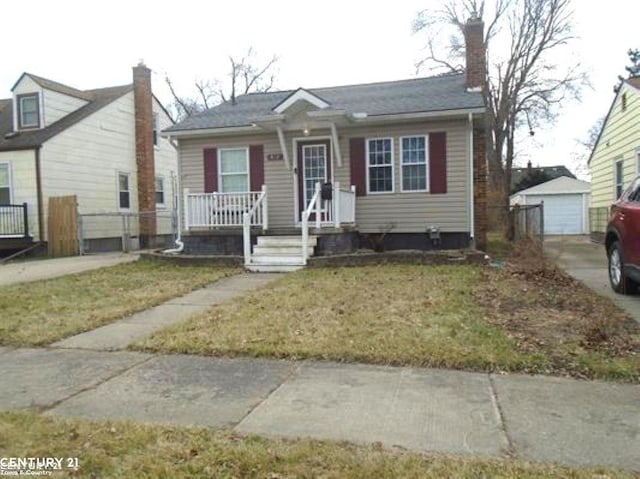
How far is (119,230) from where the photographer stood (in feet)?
68.6

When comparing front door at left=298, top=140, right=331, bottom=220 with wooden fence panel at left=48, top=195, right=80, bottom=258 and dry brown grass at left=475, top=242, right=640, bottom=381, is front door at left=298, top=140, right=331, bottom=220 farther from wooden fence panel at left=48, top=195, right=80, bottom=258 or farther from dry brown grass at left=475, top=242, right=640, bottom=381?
wooden fence panel at left=48, top=195, right=80, bottom=258

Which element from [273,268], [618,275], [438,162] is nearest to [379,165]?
[438,162]

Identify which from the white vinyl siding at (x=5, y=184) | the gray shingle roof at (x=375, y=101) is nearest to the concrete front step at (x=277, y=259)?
the gray shingle roof at (x=375, y=101)

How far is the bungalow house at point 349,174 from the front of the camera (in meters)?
13.0

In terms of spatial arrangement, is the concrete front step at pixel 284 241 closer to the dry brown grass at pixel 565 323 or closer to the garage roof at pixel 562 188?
the dry brown grass at pixel 565 323

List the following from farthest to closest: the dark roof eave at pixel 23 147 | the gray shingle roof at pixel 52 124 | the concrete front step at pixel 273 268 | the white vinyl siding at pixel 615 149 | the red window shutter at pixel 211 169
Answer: the gray shingle roof at pixel 52 124 → the dark roof eave at pixel 23 147 → the white vinyl siding at pixel 615 149 → the red window shutter at pixel 211 169 → the concrete front step at pixel 273 268

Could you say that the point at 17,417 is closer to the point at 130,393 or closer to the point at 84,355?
the point at 130,393

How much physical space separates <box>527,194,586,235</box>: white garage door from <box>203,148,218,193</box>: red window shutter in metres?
20.2

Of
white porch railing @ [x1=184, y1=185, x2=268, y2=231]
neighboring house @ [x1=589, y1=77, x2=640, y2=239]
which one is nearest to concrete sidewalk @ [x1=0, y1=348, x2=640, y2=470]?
white porch railing @ [x1=184, y1=185, x2=268, y2=231]

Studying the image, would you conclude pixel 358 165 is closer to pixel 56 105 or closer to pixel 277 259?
pixel 277 259

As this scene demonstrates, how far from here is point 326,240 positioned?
41.0 feet

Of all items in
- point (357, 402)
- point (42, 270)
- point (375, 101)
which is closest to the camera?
point (357, 402)

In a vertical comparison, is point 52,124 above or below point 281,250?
above

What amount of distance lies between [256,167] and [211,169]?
1.33 metres
